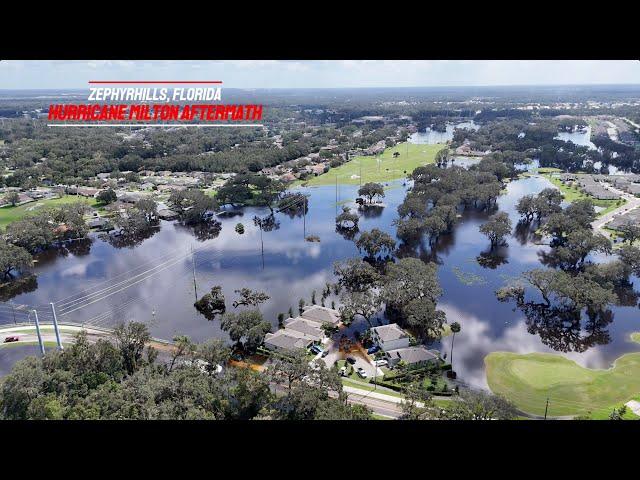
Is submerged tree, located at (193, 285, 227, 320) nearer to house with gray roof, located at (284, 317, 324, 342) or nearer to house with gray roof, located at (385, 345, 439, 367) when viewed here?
house with gray roof, located at (284, 317, 324, 342)

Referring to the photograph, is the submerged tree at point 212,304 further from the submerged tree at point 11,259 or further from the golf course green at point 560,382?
the golf course green at point 560,382

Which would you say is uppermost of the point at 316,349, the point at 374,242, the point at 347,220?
the point at 374,242

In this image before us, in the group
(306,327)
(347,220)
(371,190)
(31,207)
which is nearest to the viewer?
(306,327)

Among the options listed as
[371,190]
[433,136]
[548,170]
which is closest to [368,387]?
[371,190]

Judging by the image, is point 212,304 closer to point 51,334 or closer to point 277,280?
point 277,280

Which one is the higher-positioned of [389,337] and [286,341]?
[389,337]

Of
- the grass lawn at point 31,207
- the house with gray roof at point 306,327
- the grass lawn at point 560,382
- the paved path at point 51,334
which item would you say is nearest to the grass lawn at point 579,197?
the grass lawn at point 560,382
